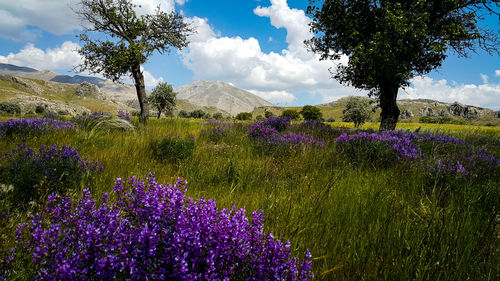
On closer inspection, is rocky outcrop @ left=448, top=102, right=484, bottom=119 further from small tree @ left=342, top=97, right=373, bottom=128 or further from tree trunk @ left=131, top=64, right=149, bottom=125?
tree trunk @ left=131, top=64, right=149, bottom=125

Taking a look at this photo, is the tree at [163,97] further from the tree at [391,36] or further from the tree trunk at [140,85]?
the tree at [391,36]

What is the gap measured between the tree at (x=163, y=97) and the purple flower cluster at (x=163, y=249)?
45.6 m

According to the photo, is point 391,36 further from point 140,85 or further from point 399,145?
point 140,85

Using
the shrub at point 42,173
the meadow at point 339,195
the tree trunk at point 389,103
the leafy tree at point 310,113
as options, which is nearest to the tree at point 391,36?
the tree trunk at point 389,103

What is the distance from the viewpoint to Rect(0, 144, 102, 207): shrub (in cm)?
250

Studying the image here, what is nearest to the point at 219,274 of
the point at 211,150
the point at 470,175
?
the point at 211,150

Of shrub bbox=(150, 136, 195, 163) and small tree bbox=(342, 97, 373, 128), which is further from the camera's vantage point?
small tree bbox=(342, 97, 373, 128)

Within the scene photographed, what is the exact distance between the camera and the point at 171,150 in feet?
14.8

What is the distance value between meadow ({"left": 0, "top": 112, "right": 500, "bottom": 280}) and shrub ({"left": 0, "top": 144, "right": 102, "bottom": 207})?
0.16 feet

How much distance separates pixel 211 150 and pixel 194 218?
4.23 metres

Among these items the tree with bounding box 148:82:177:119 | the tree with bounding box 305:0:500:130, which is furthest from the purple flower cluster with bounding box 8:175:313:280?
the tree with bounding box 148:82:177:119

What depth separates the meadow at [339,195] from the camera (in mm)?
1737

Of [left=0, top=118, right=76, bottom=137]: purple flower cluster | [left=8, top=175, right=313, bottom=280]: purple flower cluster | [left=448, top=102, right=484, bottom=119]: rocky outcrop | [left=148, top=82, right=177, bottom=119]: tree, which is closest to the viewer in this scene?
[left=8, top=175, right=313, bottom=280]: purple flower cluster

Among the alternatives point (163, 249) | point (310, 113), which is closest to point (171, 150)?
point (163, 249)
